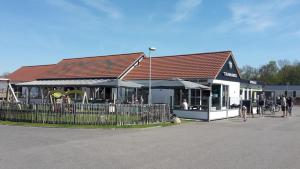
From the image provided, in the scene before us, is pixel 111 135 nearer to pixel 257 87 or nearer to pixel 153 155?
pixel 153 155

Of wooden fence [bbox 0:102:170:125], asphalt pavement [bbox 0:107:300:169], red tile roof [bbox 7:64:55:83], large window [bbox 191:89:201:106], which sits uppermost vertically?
red tile roof [bbox 7:64:55:83]

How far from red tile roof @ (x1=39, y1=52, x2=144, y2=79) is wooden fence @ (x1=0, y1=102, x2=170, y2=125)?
17884 mm

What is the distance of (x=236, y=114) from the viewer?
29.6m

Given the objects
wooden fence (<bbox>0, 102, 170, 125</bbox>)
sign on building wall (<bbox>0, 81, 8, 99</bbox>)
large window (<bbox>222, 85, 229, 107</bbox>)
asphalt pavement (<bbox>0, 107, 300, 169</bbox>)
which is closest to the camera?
asphalt pavement (<bbox>0, 107, 300, 169</bbox>)

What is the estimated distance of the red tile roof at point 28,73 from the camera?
2079 inches

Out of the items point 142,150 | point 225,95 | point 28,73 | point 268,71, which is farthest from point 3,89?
point 268,71

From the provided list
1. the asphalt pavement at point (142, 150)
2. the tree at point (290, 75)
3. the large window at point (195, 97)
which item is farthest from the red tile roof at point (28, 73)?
the tree at point (290, 75)

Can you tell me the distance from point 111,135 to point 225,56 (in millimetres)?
22032

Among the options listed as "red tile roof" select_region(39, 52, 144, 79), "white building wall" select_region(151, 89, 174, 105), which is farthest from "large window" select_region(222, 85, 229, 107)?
"red tile roof" select_region(39, 52, 144, 79)

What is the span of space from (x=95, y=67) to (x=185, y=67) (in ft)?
38.2

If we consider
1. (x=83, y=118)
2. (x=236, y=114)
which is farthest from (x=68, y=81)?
(x=83, y=118)

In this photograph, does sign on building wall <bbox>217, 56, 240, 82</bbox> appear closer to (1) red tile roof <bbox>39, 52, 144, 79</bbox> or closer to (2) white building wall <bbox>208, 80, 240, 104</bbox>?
(2) white building wall <bbox>208, 80, 240, 104</bbox>

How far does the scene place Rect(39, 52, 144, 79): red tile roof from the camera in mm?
40069

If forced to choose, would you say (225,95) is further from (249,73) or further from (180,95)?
(249,73)
